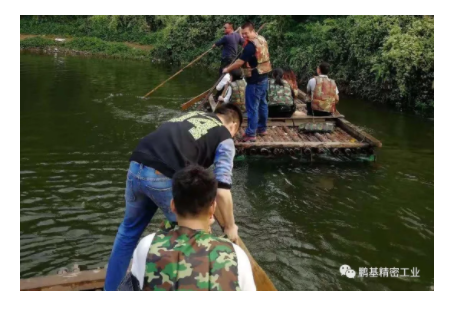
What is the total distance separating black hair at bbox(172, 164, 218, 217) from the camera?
7.39 ft

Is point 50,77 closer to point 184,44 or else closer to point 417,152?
point 184,44

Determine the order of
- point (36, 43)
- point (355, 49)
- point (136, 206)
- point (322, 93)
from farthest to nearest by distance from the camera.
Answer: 1. point (36, 43)
2. point (355, 49)
3. point (322, 93)
4. point (136, 206)

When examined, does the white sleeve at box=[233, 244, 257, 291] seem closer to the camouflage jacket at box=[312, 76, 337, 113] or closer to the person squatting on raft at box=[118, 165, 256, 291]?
the person squatting on raft at box=[118, 165, 256, 291]

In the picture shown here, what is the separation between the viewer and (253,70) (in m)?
7.09

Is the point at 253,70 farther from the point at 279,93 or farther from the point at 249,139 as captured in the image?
the point at 279,93

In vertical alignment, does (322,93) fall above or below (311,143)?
above

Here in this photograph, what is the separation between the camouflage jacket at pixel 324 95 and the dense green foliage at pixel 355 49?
3589 millimetres

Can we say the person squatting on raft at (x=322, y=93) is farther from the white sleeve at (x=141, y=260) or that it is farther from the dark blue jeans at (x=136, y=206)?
the white sleeve at (x=141, y=260)

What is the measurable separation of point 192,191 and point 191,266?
351 mm

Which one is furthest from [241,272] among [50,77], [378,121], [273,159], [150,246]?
[50,77]

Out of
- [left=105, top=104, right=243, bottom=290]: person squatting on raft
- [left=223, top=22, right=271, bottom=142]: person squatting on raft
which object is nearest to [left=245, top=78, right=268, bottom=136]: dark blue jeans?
[left=223, top=22, right=271, bottom=142]: person squatting on raft

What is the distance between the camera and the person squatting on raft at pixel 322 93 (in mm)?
8195

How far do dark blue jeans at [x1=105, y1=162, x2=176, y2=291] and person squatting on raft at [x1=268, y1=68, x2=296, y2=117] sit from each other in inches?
216

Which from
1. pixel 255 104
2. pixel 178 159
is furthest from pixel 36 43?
pixel 178 159
